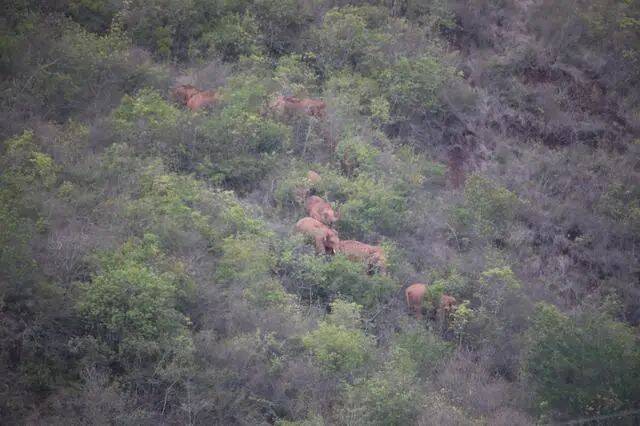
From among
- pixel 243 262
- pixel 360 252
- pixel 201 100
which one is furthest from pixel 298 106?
pixel 243 262

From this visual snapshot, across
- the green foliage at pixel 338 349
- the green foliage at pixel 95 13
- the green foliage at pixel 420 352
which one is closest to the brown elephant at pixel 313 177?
the green foliage at pixel 420 352

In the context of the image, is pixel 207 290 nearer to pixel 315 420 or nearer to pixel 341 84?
pixel 315 420

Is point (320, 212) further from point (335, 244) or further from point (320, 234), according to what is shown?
point (335, 244)

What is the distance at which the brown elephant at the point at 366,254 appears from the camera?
1450cm

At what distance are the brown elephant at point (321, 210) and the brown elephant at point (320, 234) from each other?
52cm

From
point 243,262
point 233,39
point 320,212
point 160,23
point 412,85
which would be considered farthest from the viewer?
point 412,85

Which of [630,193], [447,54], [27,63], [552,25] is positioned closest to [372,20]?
[447,54]

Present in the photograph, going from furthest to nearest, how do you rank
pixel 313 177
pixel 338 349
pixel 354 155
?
pixel 354 155, pixel 313 177, pixel 338 349

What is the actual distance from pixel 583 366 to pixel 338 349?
3.74 metres

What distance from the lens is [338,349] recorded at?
37.4ft

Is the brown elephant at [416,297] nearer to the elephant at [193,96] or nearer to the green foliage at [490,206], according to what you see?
the green foliage at [490,206]

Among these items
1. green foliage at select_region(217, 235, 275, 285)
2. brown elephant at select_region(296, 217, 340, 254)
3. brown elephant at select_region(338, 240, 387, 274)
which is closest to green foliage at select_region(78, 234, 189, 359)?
green foliage at select_region(217, 235, 275, 285)

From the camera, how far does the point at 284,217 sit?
611 inches

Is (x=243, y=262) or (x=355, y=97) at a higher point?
(x=355, y=97)
